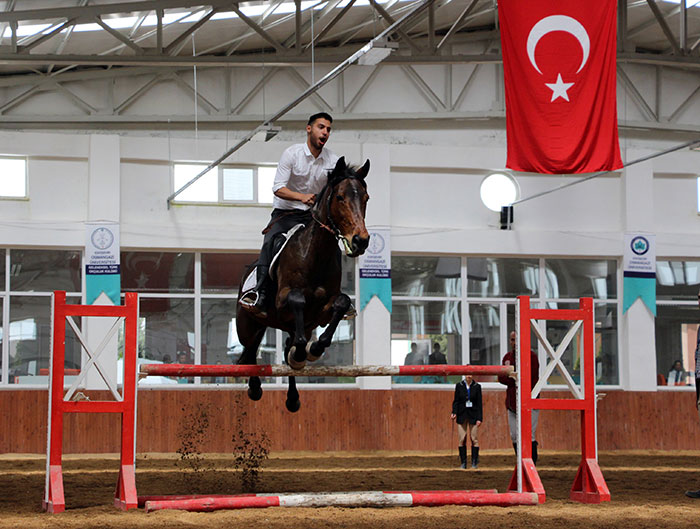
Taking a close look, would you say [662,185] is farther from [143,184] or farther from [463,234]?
[143,184]

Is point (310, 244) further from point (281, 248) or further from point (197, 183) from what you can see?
point (197, 183)

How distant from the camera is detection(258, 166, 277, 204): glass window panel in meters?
18.5

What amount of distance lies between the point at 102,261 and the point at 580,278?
32.2ft

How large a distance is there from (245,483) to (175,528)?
4.49 meters

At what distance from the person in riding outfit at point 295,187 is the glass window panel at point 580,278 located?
11.7 metres

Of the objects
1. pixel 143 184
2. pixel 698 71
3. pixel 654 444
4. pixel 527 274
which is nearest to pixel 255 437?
pixel 143 184

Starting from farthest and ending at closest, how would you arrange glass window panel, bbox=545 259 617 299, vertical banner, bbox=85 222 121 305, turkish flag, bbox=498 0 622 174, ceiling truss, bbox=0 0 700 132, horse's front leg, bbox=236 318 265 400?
1. glass window panel, bbox=545 259 617 299
2. ceiling truss, bbox=0 0 700 132
3. vertical banner, bbox=85 222 121 305
4. turkish flag, bbox=498 0 622 174
5. horse's front leg, bbox=236 318 265 400

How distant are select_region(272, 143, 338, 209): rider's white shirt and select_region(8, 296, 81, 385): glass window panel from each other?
412 inches

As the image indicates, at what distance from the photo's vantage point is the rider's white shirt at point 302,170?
8.35 metres

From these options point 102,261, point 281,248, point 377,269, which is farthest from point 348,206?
point 102,261

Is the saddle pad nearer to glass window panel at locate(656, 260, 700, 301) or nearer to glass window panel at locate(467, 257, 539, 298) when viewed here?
glass window panel at locate(467, 257, 539, 298)

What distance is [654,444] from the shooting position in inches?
746

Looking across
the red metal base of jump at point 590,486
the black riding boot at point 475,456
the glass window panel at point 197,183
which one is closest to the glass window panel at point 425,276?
the glass window panel at point 197,183

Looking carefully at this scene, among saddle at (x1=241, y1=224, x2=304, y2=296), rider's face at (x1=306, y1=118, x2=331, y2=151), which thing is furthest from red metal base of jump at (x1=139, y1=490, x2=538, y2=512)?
rider's face at (x1=306, y1=118, x2=331, y2=151)
